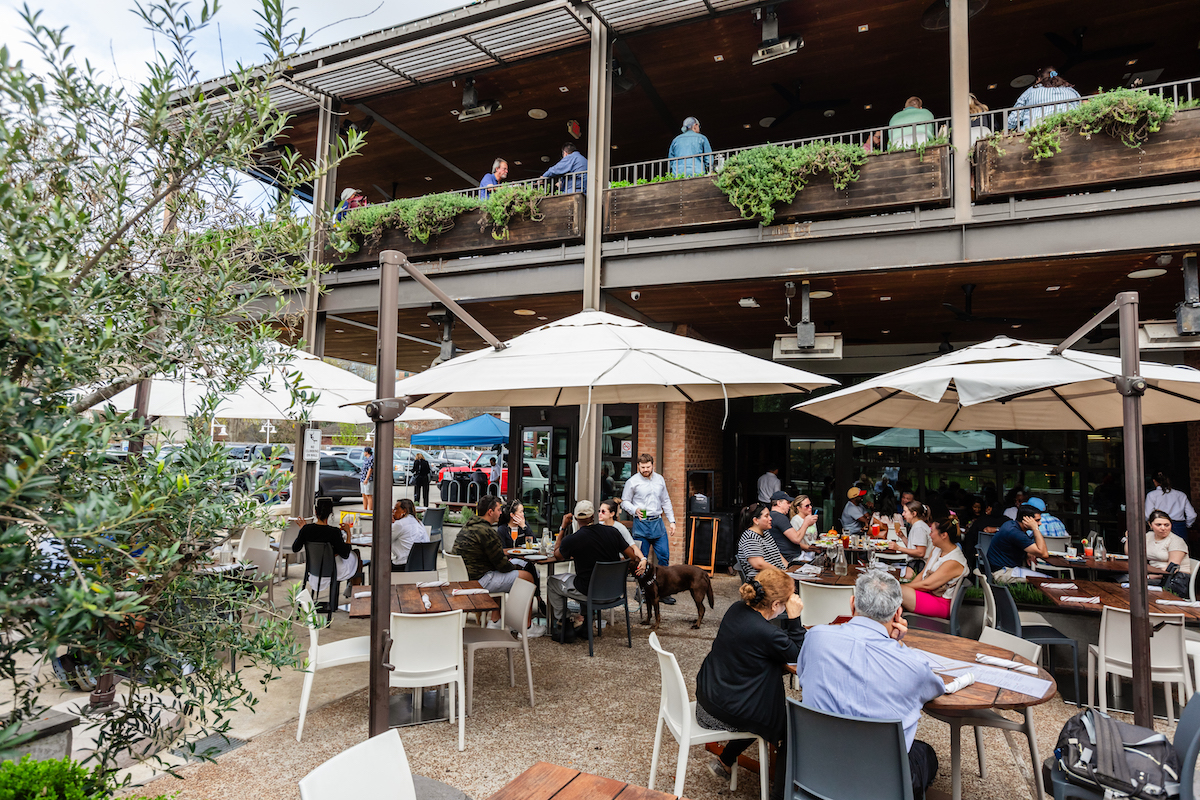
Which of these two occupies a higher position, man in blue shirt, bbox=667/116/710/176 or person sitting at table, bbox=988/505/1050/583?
man in blue shirt, bbox=667/116/710/176

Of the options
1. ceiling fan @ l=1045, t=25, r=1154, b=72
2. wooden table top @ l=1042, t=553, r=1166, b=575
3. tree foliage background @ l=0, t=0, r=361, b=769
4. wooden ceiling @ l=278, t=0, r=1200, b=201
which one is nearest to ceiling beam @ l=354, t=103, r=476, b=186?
wooden ceiling @ l=278, t=0, r=1200, b=201

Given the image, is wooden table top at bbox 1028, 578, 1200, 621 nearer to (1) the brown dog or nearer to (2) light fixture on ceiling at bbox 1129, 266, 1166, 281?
(1) the brown dog

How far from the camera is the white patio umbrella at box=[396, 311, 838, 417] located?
11.9ft

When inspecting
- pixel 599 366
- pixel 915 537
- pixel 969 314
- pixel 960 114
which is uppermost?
pixel 960 114

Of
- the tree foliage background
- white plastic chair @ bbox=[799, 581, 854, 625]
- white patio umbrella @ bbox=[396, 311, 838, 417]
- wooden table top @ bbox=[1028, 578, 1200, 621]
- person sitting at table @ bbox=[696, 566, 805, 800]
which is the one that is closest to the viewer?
the tree foliage background

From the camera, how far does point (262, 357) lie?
197 cm

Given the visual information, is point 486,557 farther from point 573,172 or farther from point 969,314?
point 969,314

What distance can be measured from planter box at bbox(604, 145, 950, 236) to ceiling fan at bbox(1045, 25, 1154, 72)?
3037 mm

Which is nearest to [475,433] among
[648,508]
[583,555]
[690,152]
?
[648,508]

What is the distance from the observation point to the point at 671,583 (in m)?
6.84

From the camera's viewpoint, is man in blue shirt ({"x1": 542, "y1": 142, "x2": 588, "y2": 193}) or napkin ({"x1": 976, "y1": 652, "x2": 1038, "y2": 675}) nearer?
napkin ({"x1": 976, "y1": 652, "x2": 1038, "y2": 675})

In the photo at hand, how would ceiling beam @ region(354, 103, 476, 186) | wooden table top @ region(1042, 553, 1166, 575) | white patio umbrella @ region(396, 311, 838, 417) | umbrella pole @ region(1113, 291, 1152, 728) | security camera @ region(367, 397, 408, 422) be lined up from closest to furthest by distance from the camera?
security camera @ region(367, 397, 408, 422)
umbrella pole @ region(1113, 291, 1152, 728)
white patio umbrella @ region(396, 311, 838, 417)
wooden table top @ region(1042, 553, 1166, 575)
ceiling beam @ region(354, 103, 476, 186)

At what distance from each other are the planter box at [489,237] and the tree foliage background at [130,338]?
6535mm

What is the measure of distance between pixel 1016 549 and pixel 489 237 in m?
7.31
